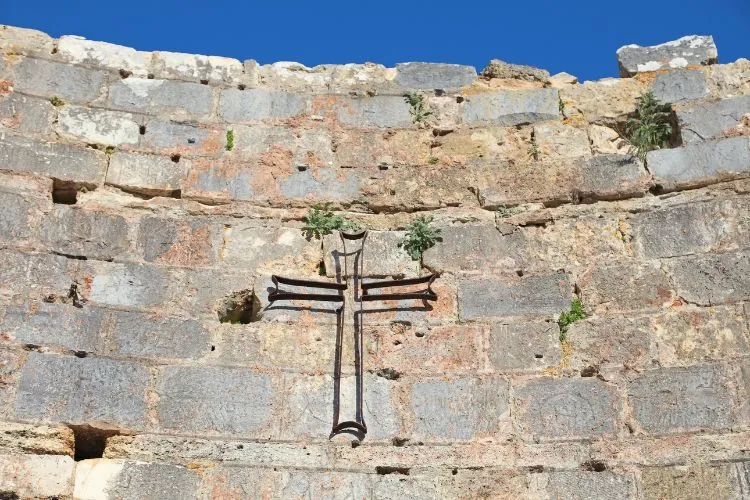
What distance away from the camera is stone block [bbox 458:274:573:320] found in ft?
20.4

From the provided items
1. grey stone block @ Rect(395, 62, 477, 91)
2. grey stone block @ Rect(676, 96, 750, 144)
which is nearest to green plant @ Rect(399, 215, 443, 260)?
grey stone block @ Rect(395, 62, 477, 91)

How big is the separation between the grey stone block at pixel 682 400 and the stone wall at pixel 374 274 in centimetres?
1

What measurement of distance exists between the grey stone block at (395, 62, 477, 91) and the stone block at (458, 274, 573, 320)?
1724 millimetres

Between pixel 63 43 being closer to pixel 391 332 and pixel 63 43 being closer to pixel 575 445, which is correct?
pixel 391 332

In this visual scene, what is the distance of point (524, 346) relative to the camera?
19.9 ft

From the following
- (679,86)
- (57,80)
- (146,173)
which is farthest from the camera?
(679,86)

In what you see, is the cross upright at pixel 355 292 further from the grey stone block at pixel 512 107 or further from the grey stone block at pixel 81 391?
the grey stone block at pixel 512 107

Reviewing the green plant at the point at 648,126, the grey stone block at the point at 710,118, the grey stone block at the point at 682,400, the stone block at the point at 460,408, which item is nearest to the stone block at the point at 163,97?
the stone block at the point at 460,408

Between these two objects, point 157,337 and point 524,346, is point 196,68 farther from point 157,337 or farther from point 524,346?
point 524,346

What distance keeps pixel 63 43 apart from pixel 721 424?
491cm

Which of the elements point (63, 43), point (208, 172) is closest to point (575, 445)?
point (208, 172)

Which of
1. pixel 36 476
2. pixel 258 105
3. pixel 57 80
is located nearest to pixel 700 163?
pixel 258 105

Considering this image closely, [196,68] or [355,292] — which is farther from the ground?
[196,68]

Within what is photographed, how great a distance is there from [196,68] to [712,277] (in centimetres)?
372
